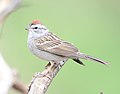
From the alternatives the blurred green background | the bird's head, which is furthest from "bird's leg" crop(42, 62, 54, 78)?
the blurred green background

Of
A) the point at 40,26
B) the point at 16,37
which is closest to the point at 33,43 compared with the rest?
the point at 40,26

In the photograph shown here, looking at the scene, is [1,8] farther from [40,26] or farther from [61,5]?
[61,5]

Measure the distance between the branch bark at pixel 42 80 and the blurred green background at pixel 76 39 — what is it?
2401 mm

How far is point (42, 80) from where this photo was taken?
248 inches

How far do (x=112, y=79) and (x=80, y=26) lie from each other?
201cm

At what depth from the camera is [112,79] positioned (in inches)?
380

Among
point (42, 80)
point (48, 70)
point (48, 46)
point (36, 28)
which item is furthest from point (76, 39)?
point (42, 80)

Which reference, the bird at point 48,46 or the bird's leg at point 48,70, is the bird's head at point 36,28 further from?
the bird's leg at point 48,70

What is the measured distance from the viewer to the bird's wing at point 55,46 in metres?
7.06

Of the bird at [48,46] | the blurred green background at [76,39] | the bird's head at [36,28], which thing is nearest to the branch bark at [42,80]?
the bird at [48,46]

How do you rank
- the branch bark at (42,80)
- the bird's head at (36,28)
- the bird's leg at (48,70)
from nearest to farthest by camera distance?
the branch bark at (42,80) < the bird's leg at (48,70) < the bird's head at (36,28)

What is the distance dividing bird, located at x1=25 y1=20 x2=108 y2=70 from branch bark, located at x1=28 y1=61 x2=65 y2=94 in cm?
13

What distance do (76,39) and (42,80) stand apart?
14.8 feet

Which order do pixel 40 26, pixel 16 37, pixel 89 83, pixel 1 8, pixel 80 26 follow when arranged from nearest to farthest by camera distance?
pixel 1 8, pixel 40 26, pixel 89 83, pixel 16 37, pixel 80 26
